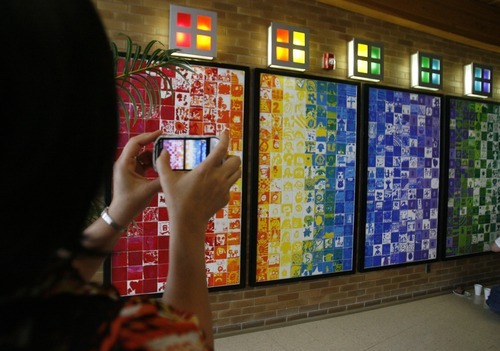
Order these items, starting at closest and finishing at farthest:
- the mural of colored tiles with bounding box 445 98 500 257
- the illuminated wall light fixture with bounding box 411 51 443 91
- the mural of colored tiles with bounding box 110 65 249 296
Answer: the mural of colored tiles with bounding box 110 65 249 296, the illuminated wall light fixture with bounding box 411 51 443 91, the mural of colored tiles with bounding box 445 98 500 257

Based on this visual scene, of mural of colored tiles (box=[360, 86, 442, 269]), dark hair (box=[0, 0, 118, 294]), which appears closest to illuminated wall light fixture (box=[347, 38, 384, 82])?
mural of colored tiles (box=[360, 86, 442, 269])

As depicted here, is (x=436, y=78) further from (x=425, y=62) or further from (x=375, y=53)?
(x=375, y=53)

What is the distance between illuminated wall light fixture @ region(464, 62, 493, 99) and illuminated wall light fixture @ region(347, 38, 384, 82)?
1.45 metres

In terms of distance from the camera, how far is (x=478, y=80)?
4.19 metres

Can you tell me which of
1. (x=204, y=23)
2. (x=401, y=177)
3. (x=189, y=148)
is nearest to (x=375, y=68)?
(x=401, y=177)

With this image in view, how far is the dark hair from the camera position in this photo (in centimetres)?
37

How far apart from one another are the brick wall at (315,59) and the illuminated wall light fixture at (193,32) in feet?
0.32

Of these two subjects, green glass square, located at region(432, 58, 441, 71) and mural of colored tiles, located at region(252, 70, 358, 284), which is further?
green glass square, located at region(432, 58, 441, 71)

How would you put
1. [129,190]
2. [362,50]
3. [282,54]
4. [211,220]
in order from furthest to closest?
[362,50] < [282,54] < [211,220] < [129,190]

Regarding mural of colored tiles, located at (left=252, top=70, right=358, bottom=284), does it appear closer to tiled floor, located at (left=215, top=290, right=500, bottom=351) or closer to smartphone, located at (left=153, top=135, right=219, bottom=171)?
tiled floor, located at (left=215, top=290, right=500, bottom=351)

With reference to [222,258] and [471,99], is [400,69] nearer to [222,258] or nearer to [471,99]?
[471,99]

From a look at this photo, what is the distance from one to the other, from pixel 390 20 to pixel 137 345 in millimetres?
3972

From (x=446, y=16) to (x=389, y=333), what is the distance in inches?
129

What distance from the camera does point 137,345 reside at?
1.31ft
